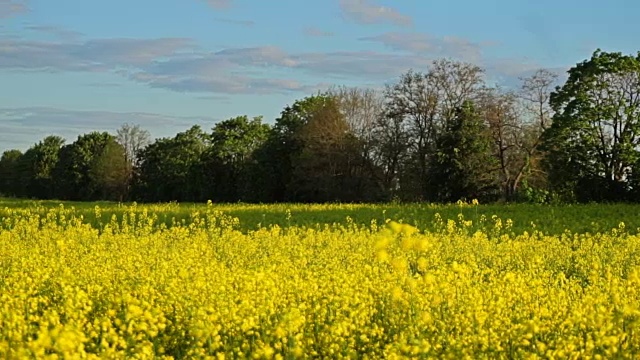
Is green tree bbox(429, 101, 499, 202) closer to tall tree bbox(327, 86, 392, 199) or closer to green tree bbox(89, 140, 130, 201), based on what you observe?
tall tree bbox(327, 86, 392, 199)

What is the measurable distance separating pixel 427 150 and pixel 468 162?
5.05 meters

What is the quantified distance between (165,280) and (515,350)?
3.77m

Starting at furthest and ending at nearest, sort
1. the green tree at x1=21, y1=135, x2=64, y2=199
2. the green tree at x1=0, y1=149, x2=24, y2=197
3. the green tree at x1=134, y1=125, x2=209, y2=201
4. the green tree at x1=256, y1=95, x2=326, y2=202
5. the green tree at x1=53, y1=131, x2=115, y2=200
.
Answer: the green tree at x1=0, y1=149, x2=24, y2=197 < the green tree at x1=21, y1=135, x2=64, y2=199 < the green tree at x1=53, y1=131, x2=115, y2=200 < the green tree at x1=134, y1=125, x2=209, y2=201 < the green tree at x1=256, y1=95, x2=326, y2=202

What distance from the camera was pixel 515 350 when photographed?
19.5 feet

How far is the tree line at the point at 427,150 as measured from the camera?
36.2 m

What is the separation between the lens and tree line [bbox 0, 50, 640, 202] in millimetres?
36250

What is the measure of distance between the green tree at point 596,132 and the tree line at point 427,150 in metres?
0.05

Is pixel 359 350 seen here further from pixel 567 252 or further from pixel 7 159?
pixel 7 159

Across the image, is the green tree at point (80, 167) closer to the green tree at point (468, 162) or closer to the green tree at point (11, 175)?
the green tree at point (11, 175)

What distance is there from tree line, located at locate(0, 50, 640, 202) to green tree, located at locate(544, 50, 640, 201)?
0.16ft

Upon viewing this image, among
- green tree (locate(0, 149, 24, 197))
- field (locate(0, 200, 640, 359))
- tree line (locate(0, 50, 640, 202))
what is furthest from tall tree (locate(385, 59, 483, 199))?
green tree (locate(0, 149, 24, 197))

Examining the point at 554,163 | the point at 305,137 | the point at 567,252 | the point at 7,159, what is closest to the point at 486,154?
the point at 554,163

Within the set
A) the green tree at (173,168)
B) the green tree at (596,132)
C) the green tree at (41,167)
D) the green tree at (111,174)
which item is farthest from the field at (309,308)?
the green tree at (41,167)

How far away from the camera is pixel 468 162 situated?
133 feet
